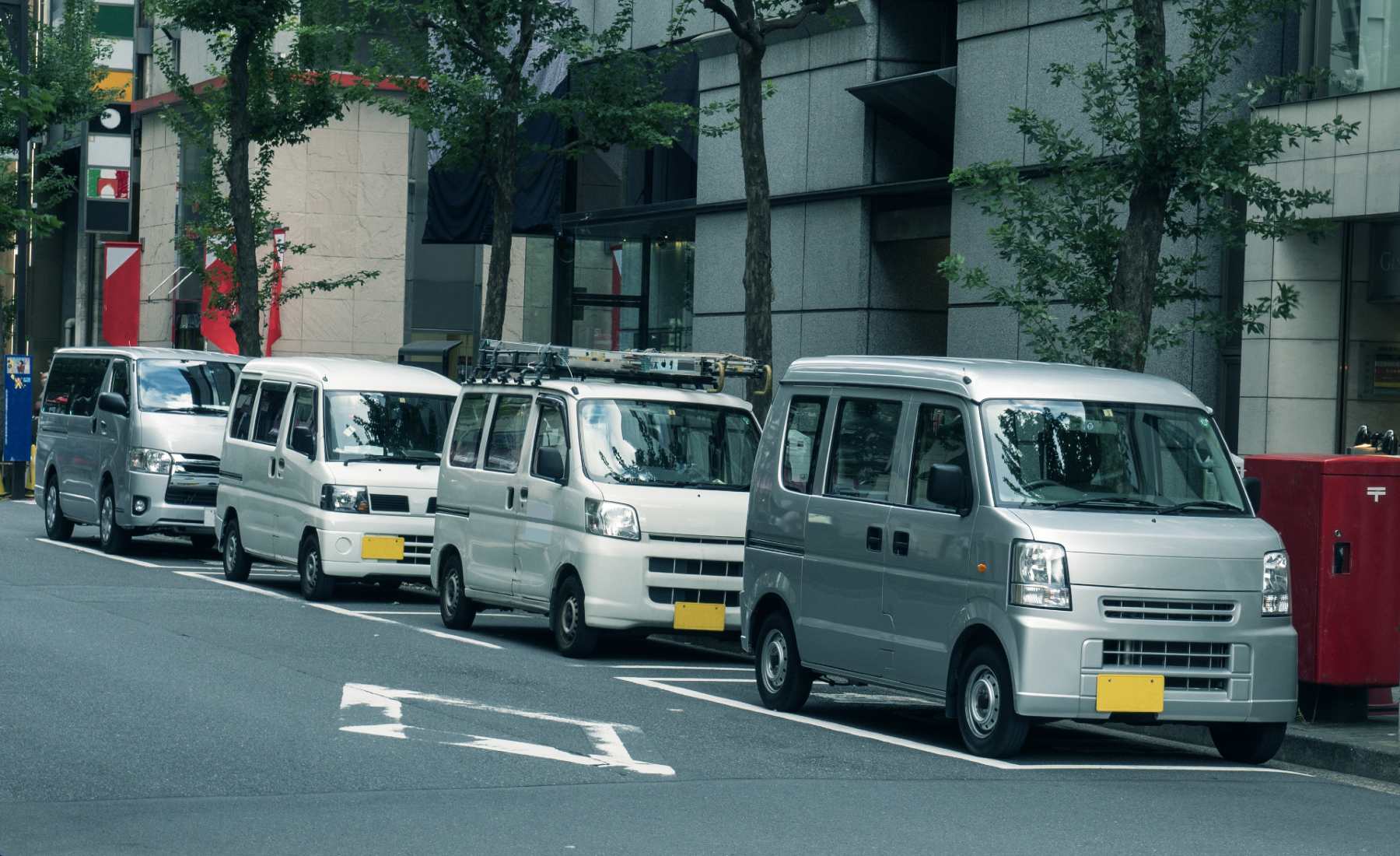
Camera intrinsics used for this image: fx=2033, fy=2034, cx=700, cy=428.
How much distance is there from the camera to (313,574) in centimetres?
1817

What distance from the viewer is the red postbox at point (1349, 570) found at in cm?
1112

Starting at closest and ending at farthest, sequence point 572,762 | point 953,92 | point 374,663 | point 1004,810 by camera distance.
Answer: point 1004,810 → point 572,762 → point 374,663 → point 953,92

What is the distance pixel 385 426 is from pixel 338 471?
793 millimetres

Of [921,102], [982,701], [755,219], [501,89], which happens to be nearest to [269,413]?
[501,89]

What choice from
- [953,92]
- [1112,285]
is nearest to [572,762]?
[1112,285]

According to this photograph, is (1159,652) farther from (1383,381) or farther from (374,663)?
(1383,381)

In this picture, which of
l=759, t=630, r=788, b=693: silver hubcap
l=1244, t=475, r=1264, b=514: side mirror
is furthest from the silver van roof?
l=759, t=630, r=788, b=693: silver hubcap

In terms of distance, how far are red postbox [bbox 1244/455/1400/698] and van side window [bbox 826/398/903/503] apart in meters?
2.33

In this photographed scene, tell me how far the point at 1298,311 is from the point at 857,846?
11.2m

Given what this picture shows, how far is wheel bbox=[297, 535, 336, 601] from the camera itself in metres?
18.0

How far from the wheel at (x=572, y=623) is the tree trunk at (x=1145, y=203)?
158 inches

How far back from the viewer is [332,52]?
2866 cm

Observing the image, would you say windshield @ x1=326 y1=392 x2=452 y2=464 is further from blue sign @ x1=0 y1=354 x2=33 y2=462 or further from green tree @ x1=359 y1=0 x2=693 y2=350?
blue sign @ x1=0 y1=354 x2=33 y2=462

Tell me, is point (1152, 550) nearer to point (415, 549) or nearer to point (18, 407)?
point (415, 549)
